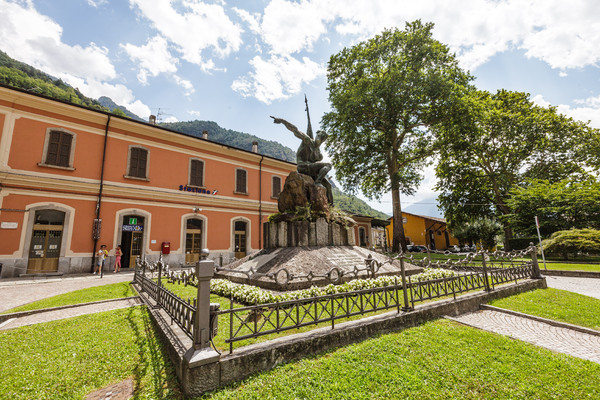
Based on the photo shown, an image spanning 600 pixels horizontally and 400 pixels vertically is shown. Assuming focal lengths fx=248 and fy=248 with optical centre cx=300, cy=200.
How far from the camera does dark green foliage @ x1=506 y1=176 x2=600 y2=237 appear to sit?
1623 centimetres

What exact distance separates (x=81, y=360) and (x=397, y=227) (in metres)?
18.9

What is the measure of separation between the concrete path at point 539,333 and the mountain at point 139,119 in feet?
62.4

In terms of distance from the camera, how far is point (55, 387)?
8.95 feet

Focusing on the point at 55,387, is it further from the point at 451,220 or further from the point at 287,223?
the point at 451,220

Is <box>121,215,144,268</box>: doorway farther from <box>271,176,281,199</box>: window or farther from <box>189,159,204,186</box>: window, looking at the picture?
<box>271,176,281,199</box>: window

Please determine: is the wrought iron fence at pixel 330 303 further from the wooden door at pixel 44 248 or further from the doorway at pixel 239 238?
the doorway at pixel 239 238

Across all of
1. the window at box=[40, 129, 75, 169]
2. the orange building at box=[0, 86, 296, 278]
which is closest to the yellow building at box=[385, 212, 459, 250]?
the orange building at box=[0, 86, 296, 278]

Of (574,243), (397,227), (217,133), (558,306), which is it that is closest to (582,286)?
(558,306)

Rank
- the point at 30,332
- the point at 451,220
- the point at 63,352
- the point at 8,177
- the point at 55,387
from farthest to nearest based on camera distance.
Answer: the point at 451,220 < the point at 8,177 < the point at 30,332 < the point at 63,352 < the point at 55,387

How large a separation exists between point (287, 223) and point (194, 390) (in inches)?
242

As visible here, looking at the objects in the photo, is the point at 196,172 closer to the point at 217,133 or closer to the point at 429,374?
the point at 429,374

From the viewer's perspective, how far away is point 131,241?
14875mm

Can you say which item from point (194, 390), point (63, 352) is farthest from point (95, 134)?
point (194, 390)

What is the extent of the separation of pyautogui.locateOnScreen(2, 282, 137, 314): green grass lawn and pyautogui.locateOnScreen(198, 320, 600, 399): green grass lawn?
21.2 feet
